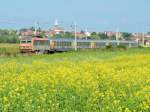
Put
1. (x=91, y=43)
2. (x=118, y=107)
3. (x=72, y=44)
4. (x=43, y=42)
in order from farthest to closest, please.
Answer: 1. (x=91, y=43)
2. (x=72, y=44)
3. (x=43, y=42)
4. (x=118, y=107)

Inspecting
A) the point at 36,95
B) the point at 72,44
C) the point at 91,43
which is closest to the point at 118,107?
the point at 36,95

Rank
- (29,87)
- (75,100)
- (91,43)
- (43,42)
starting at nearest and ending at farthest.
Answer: (75,100) < (29,87) < (43,42) < (91,43)

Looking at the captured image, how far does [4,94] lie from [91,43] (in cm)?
6814

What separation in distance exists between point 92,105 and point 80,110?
0.21m

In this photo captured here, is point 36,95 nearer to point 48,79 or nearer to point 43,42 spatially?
point 48,79

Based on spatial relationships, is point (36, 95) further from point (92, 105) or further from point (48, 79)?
point (48, 79)

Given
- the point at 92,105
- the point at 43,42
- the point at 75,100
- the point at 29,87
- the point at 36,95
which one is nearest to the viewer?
the point at 92,105

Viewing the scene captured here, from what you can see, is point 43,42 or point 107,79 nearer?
point 107,79

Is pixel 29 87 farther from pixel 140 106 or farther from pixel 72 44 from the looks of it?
pixel 72 44

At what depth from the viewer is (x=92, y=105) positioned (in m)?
7.68

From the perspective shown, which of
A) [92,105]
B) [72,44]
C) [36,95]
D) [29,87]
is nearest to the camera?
[92,105]

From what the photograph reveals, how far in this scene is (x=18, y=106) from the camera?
7.70 metres

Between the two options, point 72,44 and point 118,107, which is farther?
point 72,44

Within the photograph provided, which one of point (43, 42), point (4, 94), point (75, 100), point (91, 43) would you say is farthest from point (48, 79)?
point (91, 43)
